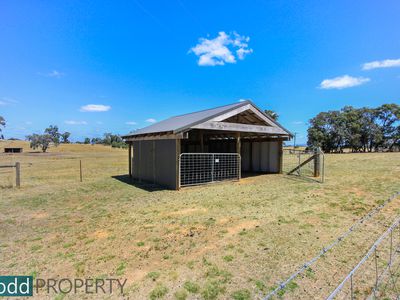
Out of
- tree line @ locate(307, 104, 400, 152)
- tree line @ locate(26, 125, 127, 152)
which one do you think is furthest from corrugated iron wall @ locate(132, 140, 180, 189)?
tree line @ locate(307, 104, 400, 152)

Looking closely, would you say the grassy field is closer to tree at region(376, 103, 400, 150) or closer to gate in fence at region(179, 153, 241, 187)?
gate in fence at region(179, 153, 241, 187)

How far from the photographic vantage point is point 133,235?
166 inches

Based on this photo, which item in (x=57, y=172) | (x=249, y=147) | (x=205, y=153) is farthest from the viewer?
(x=249, y=147)

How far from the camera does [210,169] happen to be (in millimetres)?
10148

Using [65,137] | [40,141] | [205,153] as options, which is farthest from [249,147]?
[65,137]

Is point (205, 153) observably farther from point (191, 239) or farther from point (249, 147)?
point (249, 147)

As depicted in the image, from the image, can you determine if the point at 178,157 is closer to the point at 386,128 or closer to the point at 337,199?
the point at 337,199

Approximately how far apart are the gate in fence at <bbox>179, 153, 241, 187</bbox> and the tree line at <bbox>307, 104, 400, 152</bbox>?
38.1m

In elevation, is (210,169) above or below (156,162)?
below

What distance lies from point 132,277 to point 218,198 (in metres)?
4.49

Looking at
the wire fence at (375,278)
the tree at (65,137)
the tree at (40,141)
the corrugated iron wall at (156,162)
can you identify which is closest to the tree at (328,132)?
the corrugated iron wall at (156,162)

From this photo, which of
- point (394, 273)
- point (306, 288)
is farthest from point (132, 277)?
point (394, 273)

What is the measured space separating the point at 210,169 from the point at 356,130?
1710 inches

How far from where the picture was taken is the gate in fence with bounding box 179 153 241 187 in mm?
9547
